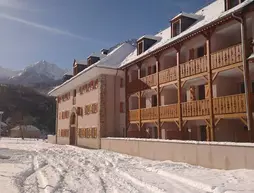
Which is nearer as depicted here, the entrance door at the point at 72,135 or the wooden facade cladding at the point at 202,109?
the wooden facade cladding at the point at 202,109

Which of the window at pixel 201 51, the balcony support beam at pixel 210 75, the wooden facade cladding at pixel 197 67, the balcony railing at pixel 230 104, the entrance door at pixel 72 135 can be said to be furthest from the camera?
the entrance door at pixel 72 135

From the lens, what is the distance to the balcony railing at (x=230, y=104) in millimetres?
15086

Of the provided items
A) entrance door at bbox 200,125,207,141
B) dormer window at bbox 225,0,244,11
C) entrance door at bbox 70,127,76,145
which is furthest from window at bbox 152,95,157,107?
entrance door at bbox 70,127,76,145

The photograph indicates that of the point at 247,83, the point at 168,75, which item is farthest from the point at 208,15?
the point at 247,83

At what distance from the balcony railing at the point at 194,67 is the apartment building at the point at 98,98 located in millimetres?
9150

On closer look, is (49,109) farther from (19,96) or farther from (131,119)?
(131,119)

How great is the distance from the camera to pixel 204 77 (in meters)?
18.1

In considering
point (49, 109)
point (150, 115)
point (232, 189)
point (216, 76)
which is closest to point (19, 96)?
point (49, 109)

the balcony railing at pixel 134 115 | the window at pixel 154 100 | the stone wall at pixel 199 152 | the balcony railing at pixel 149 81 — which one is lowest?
the stone wall at pixel 199 152

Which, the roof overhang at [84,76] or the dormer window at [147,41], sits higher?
the dormer window at [147,41]

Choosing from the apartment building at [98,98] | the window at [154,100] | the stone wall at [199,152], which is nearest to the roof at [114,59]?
the apartment building at [98,98]

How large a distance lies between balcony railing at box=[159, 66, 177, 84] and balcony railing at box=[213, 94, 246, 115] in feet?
15.3

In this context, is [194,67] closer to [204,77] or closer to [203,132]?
[204,77]

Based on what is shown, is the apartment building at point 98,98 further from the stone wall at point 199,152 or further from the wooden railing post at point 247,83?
the wooden railing post at point 247,83
